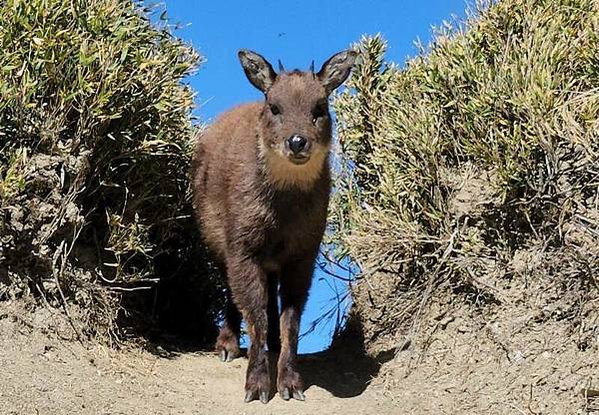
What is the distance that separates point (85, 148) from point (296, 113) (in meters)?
1.68

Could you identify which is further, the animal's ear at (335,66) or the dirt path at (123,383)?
the animal's ear at (335,66)

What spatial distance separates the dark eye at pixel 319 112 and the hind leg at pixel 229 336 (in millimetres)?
2061

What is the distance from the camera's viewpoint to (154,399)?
685cm

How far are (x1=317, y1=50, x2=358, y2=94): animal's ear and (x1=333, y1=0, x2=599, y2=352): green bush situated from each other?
80 cm

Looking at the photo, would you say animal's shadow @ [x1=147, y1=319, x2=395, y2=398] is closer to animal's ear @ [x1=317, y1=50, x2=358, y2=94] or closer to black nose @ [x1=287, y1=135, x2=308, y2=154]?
black nose @ [x1=287, y1=135, x2=308, y2=154]

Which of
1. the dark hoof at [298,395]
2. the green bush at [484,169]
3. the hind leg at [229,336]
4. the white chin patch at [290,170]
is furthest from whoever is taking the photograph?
the hind leg at [229,336]

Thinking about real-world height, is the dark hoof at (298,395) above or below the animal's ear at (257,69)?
below

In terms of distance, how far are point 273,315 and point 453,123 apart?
92.1 inches

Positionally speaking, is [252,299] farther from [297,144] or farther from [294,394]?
[297,144]

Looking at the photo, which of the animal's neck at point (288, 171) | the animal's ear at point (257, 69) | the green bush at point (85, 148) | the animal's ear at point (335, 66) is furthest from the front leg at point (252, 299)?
the animal's ear at point (335, 66)

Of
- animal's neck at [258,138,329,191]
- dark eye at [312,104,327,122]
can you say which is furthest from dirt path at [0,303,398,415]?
dark eye at [312,104,327,122]

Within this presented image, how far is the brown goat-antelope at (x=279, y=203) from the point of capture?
7.21 metres

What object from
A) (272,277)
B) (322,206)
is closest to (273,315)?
(272,277)

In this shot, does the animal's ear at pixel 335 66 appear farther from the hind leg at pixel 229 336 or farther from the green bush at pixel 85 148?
the hind leg at pixel 229 336
